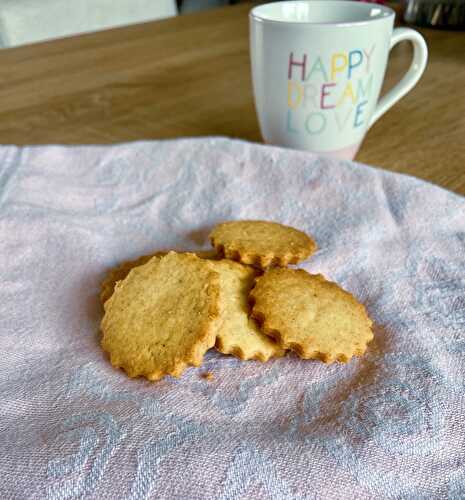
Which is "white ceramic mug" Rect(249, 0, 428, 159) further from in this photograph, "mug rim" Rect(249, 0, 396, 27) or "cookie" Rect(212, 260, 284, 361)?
"cookie" Rect(212, 260, 284, 361)

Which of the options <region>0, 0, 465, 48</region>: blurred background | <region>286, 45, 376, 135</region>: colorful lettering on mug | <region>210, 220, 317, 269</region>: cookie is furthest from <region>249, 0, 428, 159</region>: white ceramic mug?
<region>0, 0, 465, 48</region>: blurred background

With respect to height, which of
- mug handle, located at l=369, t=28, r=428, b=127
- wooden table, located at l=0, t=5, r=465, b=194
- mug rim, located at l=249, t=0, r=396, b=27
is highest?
mug rim, located at l=249, t=0, r=396, b=27

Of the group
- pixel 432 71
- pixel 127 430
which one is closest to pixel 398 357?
pixel 127 430

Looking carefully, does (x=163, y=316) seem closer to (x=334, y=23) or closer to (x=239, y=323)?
(x=239, y=323)

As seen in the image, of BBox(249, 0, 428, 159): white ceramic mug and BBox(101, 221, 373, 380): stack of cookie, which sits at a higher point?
BBox(249, 0, 428, 159): white ceramic mug

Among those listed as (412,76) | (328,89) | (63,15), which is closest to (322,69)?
(328,89)
